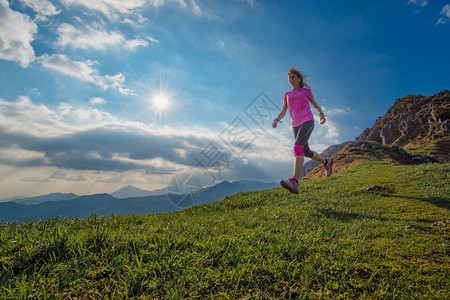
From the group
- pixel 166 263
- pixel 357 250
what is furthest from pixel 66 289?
pixel 357 250

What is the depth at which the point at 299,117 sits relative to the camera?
28.9 feet

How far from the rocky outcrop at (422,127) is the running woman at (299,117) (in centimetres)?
7574

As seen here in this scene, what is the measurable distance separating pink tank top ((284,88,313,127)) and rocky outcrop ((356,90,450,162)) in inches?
2992

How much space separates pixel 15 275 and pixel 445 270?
18.4 ft

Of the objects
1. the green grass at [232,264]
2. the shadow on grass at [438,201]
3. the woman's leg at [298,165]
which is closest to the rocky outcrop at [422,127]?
the shadow on grass at [438,201]

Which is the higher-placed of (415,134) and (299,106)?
(415,134)

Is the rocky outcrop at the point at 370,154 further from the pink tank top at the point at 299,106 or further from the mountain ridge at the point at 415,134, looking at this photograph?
the pink tank top at the point at 299,106

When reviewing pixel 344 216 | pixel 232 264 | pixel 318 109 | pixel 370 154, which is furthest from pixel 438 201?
pixel 370 154

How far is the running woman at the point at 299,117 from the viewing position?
8180 millimetres

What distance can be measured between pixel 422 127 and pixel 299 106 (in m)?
138

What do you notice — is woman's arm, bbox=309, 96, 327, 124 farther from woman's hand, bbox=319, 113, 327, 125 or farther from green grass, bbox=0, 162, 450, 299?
green grass, bbox=0, 162, 450, 299

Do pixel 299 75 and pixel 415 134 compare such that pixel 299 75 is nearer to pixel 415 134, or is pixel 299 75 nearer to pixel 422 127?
pixel 415 134

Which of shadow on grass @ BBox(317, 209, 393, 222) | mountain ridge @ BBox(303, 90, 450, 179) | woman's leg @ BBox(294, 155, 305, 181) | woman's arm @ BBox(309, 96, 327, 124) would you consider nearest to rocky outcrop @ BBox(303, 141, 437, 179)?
mountain ridge @ BBox(303, 90, 450, 179)

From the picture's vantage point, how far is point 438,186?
858 centimetres
